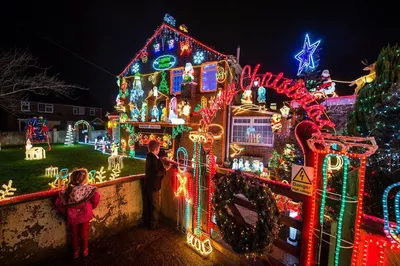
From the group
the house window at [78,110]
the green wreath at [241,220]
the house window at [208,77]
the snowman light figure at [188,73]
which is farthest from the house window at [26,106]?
the green wreath at [241,220]

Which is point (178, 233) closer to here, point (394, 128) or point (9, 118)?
point (394, 128)

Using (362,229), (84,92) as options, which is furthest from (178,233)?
(84,92)

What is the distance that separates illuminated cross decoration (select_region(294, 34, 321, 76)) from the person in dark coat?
573cm

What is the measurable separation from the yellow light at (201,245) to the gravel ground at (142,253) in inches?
4.0

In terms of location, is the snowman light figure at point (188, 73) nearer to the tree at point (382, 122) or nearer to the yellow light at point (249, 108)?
the yellow light at point (249, 108)

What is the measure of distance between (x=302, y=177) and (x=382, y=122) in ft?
7.93

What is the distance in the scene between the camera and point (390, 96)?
3.79 m

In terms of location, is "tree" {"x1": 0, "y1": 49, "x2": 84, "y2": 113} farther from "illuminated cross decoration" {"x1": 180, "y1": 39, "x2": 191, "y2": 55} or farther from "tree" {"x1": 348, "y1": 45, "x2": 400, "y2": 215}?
"tree" {"x1": 348, "y1": 45, "x2": 400, "y2": 215}

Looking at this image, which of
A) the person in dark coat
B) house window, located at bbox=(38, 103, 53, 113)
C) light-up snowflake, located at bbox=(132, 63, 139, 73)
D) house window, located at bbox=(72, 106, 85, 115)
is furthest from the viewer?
house window, located at bbox=(72, 106, 85, 115)

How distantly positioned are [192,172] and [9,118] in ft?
115

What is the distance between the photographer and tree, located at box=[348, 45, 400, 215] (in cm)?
379

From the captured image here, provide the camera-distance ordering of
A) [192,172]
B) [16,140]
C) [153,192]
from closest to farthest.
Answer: [192,172]
[153,192]
[16,140]

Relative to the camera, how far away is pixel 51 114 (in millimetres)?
31812

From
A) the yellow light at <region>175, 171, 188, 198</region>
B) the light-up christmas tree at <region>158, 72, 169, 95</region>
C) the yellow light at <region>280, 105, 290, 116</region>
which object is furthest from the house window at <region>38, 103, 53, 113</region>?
the yellow light at <region>175, 171, 188, 198</region>
